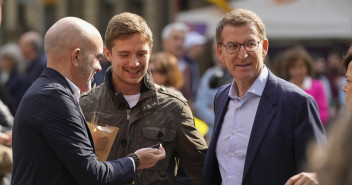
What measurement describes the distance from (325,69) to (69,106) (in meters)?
12.2

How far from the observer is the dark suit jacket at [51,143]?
3.01m

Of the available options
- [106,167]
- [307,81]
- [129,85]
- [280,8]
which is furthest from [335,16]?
[106,167]

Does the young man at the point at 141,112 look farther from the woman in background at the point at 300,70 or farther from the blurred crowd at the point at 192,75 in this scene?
the woman in background at the point at 300,70

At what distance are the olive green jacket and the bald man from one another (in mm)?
579

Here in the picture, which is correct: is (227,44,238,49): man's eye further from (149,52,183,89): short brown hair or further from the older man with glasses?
(149,52,183,89): short brown hair

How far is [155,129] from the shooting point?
3.85 m

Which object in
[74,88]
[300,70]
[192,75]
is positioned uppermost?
[74,88]

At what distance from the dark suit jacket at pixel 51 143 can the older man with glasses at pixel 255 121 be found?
0.78 meters

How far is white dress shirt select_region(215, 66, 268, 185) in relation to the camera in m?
3.42

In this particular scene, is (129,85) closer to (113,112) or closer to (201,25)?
(113,112)

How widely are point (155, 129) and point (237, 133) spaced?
23.8 inches

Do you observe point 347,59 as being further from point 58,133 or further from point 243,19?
point 58,133

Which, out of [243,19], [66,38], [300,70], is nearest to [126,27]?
[66,38]

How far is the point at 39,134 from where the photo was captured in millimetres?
3033
